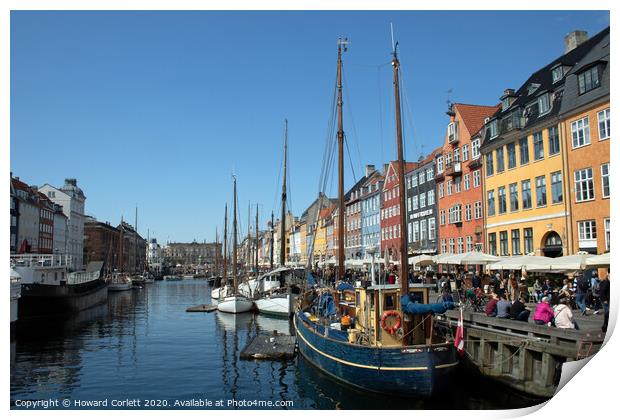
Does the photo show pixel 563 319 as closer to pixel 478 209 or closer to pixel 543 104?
pixel 543 104

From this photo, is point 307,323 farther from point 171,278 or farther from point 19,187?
point 171,278

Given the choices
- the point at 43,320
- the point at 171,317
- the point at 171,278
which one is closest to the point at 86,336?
the point at 43,320

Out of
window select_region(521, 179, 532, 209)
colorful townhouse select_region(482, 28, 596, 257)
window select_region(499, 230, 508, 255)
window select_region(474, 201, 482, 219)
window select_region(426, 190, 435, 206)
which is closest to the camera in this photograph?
colorful townhouse select_region(482, 28, 596, 257)

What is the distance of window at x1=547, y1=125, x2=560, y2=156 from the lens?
3306 centimetres

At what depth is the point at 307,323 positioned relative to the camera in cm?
2441

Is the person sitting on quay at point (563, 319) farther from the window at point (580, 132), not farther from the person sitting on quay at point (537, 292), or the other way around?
the window at point (580, 132)

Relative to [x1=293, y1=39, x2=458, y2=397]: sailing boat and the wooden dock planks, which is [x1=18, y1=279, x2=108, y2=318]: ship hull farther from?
[x1=293, y1=39, x2=458, y2=397]: sailing boat

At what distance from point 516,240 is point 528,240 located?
5.38 feet

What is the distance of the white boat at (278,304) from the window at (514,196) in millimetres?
18315

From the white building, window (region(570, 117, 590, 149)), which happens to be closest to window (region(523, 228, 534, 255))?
window (region(570, 117, 590, 149))

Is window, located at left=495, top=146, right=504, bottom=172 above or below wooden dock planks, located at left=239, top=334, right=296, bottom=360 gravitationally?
above

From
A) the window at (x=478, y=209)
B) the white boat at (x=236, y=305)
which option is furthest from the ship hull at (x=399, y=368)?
the white boat at (x=236, y=305)

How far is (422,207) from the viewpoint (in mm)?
56562

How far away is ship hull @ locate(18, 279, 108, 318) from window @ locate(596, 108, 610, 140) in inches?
1551
